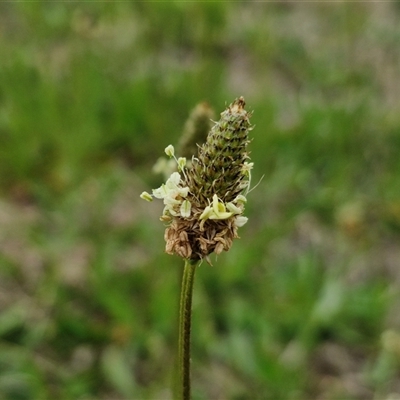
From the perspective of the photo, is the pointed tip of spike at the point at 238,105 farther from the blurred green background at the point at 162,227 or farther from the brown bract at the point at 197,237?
the blurred green background at the point at 162,227

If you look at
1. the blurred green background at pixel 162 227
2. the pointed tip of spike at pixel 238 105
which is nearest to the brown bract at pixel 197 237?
A: the pointed tip of spike at pixel 238 105

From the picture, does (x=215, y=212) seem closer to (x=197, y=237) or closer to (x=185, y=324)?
(x=197, y=237)

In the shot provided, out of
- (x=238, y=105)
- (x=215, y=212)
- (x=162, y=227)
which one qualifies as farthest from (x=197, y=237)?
(x=162, y=227)

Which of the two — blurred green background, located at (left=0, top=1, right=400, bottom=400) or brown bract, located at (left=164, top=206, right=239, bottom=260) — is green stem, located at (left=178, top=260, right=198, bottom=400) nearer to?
brown bract, located at (left=164, top=206, right=239, bottom=260)

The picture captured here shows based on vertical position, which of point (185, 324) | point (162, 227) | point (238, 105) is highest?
point (162, 227)

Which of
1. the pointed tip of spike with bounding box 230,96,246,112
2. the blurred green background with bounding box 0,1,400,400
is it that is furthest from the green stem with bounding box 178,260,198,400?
the blurred green background with bounding box 0,1,400,400

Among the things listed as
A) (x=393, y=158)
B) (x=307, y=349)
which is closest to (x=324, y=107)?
(x=393, y=158)

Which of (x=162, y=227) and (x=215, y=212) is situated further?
(x=162, y=227)

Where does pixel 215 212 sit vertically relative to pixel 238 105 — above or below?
below
